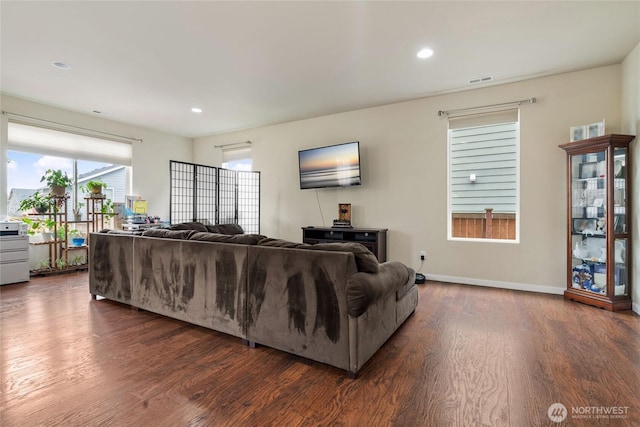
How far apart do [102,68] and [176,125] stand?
240 centimetres

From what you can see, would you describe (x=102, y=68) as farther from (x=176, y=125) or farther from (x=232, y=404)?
(x=232, y=404)

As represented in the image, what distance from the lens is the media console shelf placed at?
4.38m

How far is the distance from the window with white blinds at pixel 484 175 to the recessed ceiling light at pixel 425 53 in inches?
52.3

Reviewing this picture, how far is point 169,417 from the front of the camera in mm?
1443

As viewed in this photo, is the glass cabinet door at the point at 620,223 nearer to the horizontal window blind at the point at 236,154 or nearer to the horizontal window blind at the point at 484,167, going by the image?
the horizontal window blind at the point at 484,167

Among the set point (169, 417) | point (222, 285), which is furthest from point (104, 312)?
point (169, 417)

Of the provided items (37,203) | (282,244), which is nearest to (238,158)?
(37,203)

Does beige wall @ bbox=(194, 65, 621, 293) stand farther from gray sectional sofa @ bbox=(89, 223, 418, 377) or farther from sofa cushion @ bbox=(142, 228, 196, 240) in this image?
sofa cushion @ bbox=(142, 228, 196, 240)

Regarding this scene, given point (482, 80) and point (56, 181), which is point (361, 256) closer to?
point (482, 80)

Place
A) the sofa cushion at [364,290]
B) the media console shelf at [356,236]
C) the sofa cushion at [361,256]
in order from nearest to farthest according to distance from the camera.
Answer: the sofa cushion at [364,290], the sofa cushion at [361,256], the media console shelf at [356,236]

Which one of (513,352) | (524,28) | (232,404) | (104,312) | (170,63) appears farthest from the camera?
(170,63)

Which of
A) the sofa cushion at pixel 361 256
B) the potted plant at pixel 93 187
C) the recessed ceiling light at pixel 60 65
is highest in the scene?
the recessed ceiling light at pixel 60 65

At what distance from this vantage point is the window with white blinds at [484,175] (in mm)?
3980

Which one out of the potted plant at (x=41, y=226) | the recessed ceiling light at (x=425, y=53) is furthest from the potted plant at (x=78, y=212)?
the recessed ceiling light at (x=425, y=53)
